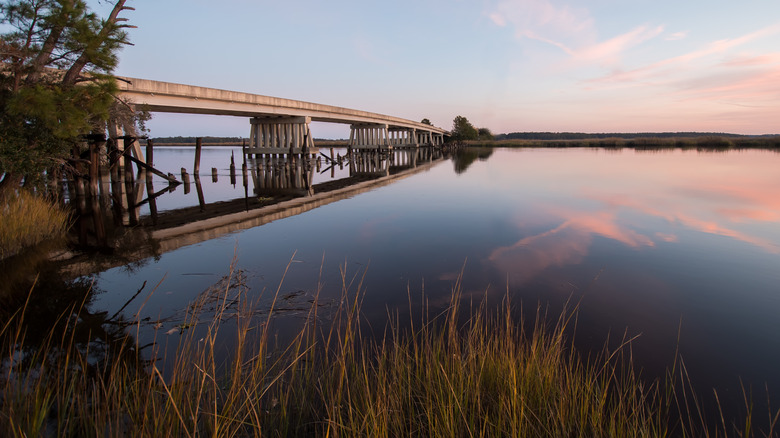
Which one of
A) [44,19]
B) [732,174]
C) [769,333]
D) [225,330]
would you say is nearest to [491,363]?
[225,330]

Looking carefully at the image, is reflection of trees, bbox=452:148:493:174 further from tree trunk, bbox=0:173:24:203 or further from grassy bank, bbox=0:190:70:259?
tree trunk, bbox=0:173:24:203

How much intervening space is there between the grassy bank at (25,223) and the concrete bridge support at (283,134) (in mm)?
22482

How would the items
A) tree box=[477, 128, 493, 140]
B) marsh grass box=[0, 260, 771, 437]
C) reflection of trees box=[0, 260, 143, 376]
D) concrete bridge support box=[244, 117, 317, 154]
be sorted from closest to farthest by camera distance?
marsh grass box=[0, 260, 771, 437] < reflection of trees box=[0, 260, 143, 376] < concrete bridge support box=[244, 117, 317, 154] < tree box=[477, 128, 493, 140]

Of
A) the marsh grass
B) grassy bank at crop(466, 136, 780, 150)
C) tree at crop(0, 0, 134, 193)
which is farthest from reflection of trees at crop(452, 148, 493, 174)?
grassy bank at crop(466, 136, 780, 150)

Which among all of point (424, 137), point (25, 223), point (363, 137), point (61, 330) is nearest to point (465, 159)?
point (363, 137)

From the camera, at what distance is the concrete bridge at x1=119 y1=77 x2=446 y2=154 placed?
782 inches

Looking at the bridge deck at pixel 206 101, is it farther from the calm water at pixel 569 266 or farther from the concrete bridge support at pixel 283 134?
the calm water at pixel 569 266

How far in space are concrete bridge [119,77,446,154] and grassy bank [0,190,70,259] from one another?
13.0ft

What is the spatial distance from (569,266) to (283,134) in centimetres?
3015

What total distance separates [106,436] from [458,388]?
255cm

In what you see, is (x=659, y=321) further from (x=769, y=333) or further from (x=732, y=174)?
(x=732, y=174)

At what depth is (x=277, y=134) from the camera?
115 feet

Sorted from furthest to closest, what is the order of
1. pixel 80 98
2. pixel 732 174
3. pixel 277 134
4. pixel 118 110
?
pixel 277 134
pixel 732 174
pixel 118 110
pixel 80 98

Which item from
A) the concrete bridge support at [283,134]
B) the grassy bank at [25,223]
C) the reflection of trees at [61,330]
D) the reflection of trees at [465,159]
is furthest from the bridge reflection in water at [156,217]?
the reflection of trees at [465,159]
